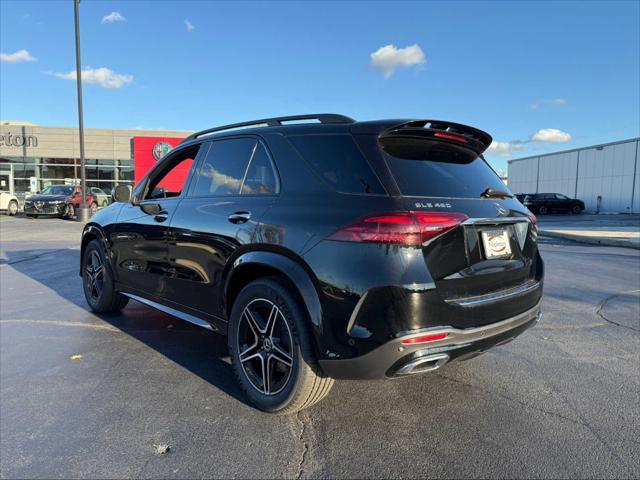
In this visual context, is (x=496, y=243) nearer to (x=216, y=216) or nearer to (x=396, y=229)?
(x=396, y=229)

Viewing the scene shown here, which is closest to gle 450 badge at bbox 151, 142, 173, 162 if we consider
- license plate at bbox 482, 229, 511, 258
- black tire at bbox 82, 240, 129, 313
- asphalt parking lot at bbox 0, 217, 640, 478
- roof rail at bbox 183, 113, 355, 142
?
A: black tire at bbox 82, 240, 129, 313

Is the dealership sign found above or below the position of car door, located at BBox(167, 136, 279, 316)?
above

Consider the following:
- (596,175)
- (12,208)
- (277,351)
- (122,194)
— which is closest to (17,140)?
(12,208)

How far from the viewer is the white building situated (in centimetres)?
3334

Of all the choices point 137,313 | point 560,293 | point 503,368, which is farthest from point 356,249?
point 560,293

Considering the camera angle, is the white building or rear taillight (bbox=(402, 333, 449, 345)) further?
the white building

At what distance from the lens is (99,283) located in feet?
16.9

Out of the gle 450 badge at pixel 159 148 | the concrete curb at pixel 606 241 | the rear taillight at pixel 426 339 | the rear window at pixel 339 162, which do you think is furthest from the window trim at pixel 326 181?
the gle 450 badge at pixel 159 148

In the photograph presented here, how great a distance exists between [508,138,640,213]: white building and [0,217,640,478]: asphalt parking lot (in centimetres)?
3503

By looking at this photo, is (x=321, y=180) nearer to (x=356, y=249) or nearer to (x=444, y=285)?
(x=356, y=249)

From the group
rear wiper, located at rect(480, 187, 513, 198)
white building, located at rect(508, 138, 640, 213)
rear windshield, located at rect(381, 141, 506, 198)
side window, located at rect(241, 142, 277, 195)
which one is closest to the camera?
rear windshield, located at rect(381, 141, 506, 198)

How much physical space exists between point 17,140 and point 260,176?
126 ft

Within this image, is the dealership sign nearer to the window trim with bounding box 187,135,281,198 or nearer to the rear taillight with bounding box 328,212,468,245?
the window trim with bounding box 187,135,281,198

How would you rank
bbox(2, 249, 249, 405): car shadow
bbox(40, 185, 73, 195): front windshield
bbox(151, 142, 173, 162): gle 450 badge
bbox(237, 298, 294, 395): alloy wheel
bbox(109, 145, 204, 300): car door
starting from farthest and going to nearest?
bbox(40, 185, 73, 195): front windshield < bbox(151, 142, 173, 162): gle 450 badge < bbox(109, 145, 204, 300): car door < bbox(2, 249, 249, 405): car shadow < bbox(237, 298, 294, 395): alloy wheel
